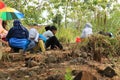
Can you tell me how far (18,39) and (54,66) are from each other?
2.58 meters

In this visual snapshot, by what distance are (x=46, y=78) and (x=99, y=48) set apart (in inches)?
80.5

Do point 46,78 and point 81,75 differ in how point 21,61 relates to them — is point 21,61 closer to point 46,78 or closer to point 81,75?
point 46,78

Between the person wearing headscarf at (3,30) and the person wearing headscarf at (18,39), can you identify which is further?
the person wearing headscarf at (3,30)

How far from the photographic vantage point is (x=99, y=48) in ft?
23.6

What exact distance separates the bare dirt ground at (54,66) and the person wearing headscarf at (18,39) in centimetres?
112

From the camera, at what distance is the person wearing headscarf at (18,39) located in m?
8.59

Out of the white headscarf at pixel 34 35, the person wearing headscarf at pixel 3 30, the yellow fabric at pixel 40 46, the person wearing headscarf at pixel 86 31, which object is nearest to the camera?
the yellow fabric at pixel 40 46

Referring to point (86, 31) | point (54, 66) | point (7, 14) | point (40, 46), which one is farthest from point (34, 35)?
point (54, 66)

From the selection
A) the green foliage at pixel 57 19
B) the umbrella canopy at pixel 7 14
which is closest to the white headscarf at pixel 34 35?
the umbrella canopy at pixel 7 14

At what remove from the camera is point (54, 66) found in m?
6.36

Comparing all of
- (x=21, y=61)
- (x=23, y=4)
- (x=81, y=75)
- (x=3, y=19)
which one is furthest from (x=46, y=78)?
(x=23, y=4)

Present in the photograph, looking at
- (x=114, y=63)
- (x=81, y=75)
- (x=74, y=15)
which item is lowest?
(x=74, y=15)

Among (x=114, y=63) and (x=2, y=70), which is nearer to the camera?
→ (x=2, y=70)

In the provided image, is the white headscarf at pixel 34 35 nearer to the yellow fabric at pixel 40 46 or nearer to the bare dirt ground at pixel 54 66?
the yellow fabric at pixel 40 46
